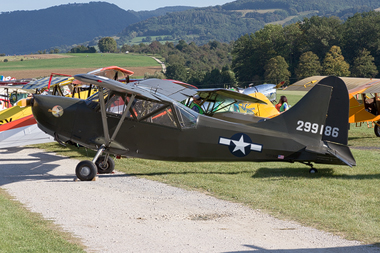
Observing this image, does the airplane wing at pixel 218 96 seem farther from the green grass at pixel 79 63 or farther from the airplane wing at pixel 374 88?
the green grass at pixel 79 63

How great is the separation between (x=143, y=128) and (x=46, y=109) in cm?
220

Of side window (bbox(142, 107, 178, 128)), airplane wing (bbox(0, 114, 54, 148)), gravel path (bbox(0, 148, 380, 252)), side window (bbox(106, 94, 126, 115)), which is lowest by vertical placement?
gravel path (bbox(0, 148, 380, 252))

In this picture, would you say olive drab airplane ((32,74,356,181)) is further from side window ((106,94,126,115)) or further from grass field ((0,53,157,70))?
grass field ((0,53,157,70))

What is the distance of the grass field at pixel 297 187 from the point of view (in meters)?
6.38

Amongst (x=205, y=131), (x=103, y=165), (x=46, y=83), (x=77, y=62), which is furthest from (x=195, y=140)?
(x=77, y=62)

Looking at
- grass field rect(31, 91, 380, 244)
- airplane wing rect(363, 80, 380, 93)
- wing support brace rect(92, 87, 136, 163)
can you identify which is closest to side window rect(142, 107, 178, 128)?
wing support brace rect(92, 87, 136, 163)

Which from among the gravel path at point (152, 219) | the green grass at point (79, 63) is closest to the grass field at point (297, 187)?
the gravel path at point (152, 219)

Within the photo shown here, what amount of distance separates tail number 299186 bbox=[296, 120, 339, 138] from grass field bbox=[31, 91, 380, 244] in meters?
0.98

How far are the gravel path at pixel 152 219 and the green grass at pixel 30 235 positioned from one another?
20 centimetres

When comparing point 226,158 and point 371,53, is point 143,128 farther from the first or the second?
point 371,53

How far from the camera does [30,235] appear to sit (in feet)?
18.3

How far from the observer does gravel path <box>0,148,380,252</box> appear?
533 centimetres

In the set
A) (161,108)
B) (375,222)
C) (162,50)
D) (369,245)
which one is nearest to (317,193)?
(375,222)

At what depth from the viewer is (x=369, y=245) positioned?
532cm
